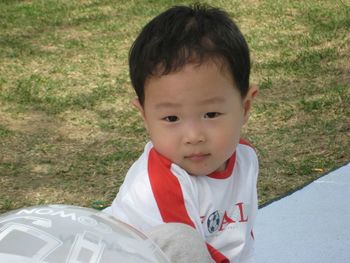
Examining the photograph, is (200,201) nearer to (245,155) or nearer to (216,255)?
(216,255)

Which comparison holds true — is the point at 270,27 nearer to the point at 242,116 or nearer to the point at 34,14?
the point at 34,14

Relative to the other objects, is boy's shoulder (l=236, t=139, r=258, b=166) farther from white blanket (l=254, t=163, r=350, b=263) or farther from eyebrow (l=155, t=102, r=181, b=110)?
white blanket (l=254, t=163, r=350, b=263)

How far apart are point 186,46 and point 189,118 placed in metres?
0.21

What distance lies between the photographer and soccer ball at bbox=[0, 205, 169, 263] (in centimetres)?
175

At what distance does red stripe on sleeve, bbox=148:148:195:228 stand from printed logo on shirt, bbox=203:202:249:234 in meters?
0.11

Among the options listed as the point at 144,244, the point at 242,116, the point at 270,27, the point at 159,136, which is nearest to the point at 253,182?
the point at 242,116

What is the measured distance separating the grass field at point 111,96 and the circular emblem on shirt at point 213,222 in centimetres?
137

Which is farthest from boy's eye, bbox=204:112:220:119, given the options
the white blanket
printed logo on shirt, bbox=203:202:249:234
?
the white blanket

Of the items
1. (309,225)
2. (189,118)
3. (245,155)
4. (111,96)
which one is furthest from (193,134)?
(111,96)

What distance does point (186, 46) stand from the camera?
7.66 feet

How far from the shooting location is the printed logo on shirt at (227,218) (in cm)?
248

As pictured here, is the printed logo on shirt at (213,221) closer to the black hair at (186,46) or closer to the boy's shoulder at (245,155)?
the boy's shoulder at (245,155)

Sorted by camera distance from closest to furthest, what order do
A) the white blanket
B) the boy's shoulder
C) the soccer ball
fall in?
1. the soccer ball
2. the boy's shoulder
3. the white blanket

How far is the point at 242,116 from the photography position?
251 cm
